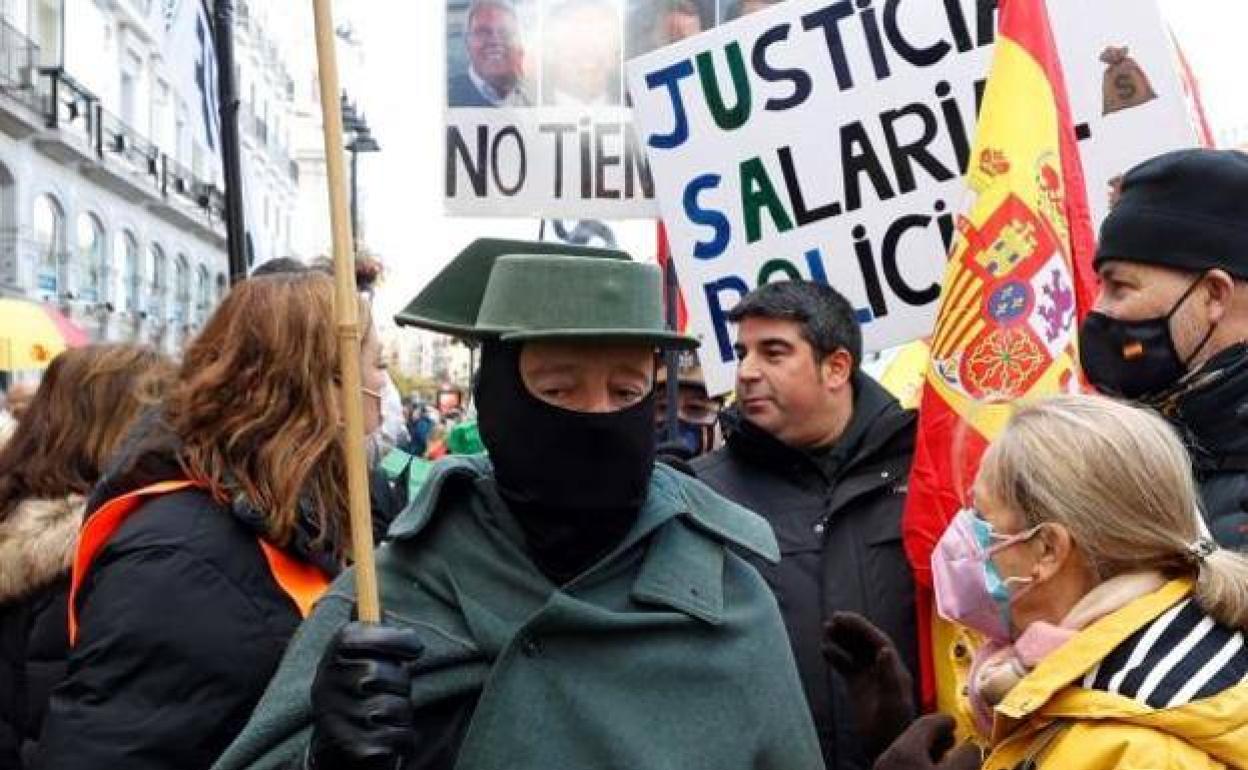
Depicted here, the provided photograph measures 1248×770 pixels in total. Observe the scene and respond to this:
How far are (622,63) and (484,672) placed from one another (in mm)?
4596

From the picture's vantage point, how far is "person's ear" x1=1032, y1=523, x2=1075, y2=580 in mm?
2295

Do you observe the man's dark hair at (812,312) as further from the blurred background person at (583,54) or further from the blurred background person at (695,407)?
the blurred background person at (583,54)

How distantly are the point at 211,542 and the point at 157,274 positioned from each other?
40.8 metres

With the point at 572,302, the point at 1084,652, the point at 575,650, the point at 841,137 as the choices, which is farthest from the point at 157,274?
the point at 1084,652

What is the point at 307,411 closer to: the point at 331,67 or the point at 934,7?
the point at 331,67

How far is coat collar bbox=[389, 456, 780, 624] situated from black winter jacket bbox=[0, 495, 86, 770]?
1.60 metres

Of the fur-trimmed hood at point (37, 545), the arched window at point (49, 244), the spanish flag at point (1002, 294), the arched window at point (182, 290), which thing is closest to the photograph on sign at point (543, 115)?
the spanish flag at point (1002, 294)

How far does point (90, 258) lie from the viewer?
35.0 meters

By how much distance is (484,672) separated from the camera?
2184mm

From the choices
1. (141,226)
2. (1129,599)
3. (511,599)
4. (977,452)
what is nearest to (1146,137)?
(977,452)

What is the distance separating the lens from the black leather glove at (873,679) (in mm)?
2934

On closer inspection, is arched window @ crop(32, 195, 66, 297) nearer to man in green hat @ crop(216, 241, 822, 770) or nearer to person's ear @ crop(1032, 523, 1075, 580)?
man in green hat @ crop(216, 241, 822, 770)

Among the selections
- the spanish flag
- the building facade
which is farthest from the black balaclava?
the building facade

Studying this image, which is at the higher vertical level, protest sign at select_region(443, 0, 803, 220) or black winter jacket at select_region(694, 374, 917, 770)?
protest sign at select_region(443, 0, 803, 220)
